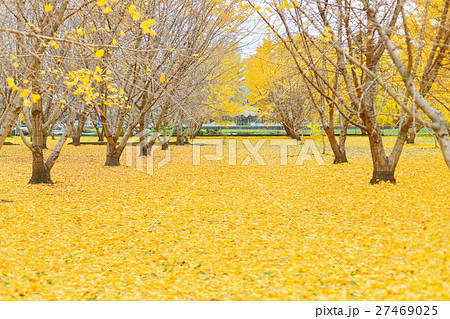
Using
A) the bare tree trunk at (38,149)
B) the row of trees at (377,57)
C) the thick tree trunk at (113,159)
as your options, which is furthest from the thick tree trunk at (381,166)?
the thick tree trunk at (113,159)

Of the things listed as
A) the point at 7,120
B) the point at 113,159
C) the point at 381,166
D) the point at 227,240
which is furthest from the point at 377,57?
the point at 113,159

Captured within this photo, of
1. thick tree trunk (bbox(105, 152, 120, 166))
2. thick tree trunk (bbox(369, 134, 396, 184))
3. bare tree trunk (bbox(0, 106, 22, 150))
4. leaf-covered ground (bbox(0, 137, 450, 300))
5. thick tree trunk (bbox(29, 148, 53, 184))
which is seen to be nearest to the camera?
leaf-covered ground (bbox(0, 137, 450, 300))

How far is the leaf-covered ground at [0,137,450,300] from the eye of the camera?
4.83 meters

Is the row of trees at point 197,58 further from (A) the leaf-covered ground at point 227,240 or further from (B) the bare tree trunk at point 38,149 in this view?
(A) the leaf-covered ground at point 227,240

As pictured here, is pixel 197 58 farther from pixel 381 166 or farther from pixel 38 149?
pixel 381 166

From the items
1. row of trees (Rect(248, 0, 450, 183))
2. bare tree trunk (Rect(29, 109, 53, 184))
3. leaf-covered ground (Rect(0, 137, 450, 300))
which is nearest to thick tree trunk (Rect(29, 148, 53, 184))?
bare tree trunk (Rect(29, 109, 53, 184))

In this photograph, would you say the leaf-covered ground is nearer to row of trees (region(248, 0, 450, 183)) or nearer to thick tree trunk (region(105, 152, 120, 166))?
row of trees (region(248, 0, 450, 183))

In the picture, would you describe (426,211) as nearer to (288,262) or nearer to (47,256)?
(288,262)

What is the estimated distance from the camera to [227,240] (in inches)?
274

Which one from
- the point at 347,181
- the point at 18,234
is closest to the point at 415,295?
the point at 18,234

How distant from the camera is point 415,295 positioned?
171 inches

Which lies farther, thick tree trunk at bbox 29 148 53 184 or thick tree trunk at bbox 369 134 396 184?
thick tree trunk at bbox 29 148 53 184

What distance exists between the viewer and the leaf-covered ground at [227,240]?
4.83 metres

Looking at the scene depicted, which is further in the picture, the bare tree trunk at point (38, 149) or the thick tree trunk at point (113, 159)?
the thick tree trunk at point (113, 159)
